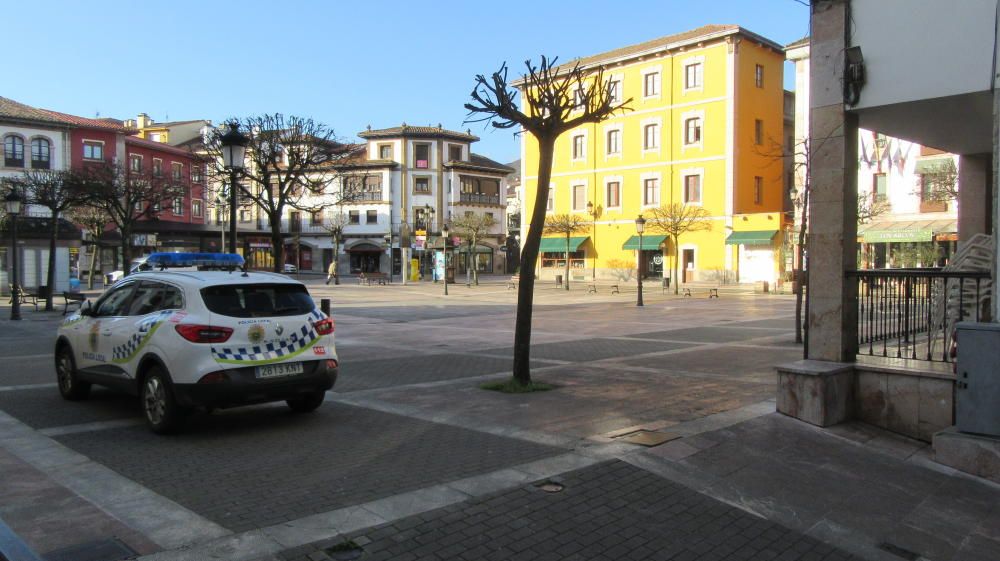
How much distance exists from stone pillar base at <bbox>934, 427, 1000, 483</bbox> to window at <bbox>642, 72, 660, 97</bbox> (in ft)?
144

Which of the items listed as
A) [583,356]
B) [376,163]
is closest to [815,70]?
[583,356]

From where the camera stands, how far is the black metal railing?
284 inches

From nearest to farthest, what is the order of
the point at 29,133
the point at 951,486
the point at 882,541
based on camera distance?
the point at 882,541
the point at 951,486
the point at 29,133

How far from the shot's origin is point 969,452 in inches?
229

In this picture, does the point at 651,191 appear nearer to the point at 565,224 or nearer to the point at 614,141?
the point at 614,141

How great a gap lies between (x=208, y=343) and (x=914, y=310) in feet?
25.1

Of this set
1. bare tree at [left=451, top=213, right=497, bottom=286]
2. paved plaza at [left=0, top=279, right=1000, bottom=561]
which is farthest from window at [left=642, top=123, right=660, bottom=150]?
paved plaza at [left=0, top=279, right=1000, bottom=561]

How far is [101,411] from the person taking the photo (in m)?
7.76

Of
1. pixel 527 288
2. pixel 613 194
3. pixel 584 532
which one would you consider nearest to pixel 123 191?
pixel 527 288

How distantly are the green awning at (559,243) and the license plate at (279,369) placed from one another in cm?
4512

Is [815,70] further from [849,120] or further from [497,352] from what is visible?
[497,352]

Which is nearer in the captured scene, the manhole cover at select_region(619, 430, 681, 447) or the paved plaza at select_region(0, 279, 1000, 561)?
the paved plaza at select_region(0, 279, 1000, 561)

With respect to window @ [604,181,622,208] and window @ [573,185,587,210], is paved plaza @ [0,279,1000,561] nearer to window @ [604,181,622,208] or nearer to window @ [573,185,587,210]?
window @ [604,181,622,208]

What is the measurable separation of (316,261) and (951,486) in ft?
234
